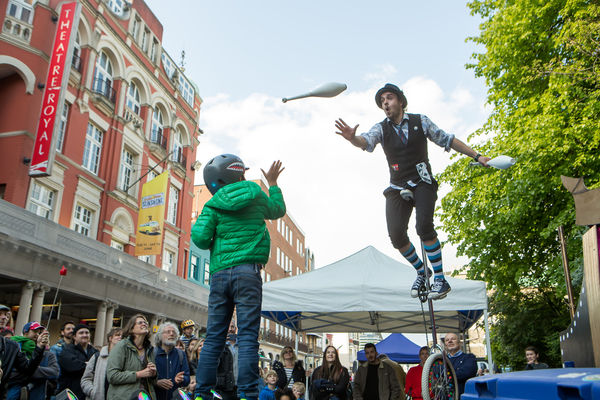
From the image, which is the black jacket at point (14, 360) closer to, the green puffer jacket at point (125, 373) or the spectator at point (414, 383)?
the green puffer jacket at point (125, 373)

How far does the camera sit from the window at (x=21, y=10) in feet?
65.3

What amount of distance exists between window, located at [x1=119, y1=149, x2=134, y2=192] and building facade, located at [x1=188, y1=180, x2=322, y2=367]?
26.9 feet

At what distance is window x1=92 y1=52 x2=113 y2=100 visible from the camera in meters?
24.7

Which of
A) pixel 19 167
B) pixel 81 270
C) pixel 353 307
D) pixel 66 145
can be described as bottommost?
pixel 353 307

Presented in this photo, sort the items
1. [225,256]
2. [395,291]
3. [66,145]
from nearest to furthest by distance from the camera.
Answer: [225,256], [395,291], [66,145]

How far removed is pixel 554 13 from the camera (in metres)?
14.0

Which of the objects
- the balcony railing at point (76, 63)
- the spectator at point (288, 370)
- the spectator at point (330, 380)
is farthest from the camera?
the balcony railing at point (76, 63)

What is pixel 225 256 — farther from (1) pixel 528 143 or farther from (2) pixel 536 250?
(2) pixel 536 250

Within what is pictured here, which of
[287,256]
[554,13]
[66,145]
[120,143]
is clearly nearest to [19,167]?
[66,145]

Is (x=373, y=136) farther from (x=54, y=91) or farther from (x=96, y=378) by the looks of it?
(x=54, y=91)

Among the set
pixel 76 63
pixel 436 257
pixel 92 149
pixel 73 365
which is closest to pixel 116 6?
pixel 76 63

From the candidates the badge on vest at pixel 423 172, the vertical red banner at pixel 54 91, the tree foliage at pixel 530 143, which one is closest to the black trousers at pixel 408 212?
the badge on vest at pixel 423 172

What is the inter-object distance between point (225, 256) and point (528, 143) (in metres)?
10.8

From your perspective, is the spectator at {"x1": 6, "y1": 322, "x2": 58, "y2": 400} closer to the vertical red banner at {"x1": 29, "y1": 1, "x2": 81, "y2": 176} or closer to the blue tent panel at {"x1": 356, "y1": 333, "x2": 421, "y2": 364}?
the vertical red banner at {"x1": 29, "y1": 1, "x2": 81, "y2": 176}
